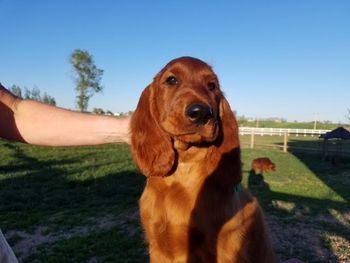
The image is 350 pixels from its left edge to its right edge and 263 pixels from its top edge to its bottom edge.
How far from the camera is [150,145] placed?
9.86 ft

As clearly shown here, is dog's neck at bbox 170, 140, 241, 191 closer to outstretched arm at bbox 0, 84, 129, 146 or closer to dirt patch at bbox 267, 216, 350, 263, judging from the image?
outstretched arm at bbox 0, 84, 129, 146

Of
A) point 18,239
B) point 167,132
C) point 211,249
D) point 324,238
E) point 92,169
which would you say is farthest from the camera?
point 92,169

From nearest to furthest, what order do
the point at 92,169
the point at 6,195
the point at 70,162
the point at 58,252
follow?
the point at 58,252, the point at 6,195, the point at 92,169, the point at 70,162

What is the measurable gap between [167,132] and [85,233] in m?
3.64

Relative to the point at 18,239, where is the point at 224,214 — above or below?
above

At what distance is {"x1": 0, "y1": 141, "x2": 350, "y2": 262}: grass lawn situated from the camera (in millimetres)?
5380

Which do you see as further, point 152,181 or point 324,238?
point 324,238

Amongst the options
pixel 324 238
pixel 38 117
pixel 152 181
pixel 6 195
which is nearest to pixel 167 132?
pixel 152 181

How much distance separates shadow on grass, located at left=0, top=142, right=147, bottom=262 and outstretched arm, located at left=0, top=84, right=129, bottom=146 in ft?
10.1

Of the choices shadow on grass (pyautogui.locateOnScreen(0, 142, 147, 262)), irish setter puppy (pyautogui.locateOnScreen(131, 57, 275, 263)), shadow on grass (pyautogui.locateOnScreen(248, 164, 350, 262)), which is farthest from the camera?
shadow on grass (pyautogui.locateOnScreen(248, 164, 350, 262))

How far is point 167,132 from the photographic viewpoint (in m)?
2.93

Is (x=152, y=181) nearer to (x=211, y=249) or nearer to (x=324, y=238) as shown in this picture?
(x=211, y=249)

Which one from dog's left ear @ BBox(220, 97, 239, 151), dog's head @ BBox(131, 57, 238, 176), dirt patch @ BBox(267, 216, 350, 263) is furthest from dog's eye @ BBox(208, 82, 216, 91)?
dirt patch @ BBox(267, 216, 350, 263)

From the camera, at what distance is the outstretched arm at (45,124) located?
216 cm
